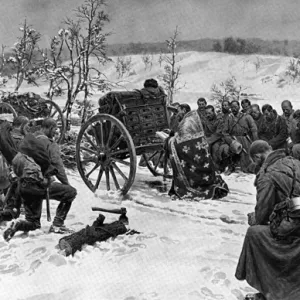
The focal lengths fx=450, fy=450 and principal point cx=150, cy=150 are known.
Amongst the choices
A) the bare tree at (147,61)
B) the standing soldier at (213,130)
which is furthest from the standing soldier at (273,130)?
the bare tree at (147,61)

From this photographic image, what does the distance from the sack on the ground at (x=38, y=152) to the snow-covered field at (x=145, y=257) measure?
682 mm

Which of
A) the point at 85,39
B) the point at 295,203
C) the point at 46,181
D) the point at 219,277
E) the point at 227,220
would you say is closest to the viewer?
the point at 295,203

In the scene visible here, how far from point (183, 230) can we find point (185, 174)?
127cm

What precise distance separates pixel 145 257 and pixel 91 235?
590 millimetres

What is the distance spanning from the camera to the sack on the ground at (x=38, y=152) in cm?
434

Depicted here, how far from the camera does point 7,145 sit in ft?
A: 16.6

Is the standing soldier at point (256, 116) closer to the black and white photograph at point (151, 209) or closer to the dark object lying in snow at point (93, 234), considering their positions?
the black and white photograph at point (151, 209)

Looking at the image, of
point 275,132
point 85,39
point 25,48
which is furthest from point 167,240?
point 25,48

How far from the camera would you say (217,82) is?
26875 mm

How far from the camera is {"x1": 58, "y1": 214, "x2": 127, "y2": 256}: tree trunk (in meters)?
4.05

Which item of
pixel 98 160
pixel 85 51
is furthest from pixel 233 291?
pixel 85 51

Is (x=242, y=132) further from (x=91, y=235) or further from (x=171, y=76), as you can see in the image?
(x=171, y=76)

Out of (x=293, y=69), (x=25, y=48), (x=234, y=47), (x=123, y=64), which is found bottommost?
(x=293, y=69)

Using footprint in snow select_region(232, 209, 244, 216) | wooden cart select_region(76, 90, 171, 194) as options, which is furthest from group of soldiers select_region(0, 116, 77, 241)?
footprint in snow select_region(232, 209, 244, 216)
